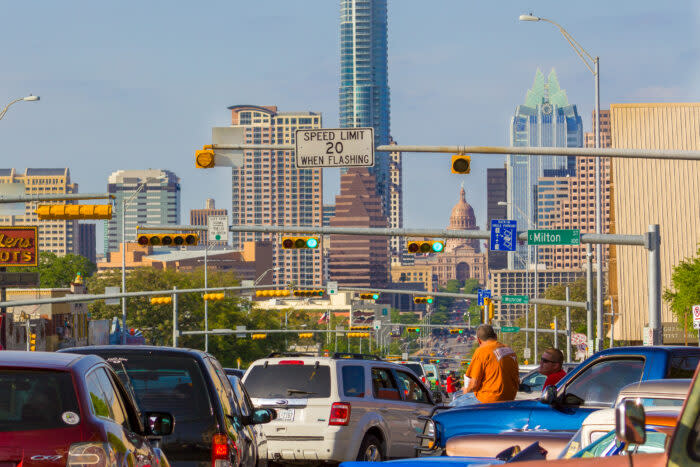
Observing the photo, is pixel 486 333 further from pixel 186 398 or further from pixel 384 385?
pixel 186 398

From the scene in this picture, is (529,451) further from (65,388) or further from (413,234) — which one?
(413,234)

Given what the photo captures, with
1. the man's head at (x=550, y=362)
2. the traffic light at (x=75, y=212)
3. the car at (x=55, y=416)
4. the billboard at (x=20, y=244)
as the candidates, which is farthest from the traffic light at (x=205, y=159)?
the billboard at (x=20, y=244)

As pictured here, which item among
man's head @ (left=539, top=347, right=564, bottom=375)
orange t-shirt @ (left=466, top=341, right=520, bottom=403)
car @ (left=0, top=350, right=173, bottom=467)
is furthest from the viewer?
man's head @ (left=539, top=347, right=564, bottom=375)

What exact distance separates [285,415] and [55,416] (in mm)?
8538

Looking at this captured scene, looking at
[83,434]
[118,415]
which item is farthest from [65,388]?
[118,415]

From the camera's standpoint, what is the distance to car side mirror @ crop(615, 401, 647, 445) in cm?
441

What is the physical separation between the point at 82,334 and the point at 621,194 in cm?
4738

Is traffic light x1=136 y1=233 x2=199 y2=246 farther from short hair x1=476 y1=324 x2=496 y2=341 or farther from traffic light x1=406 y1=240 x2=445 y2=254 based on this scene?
short hair x1=476 y1=324 x2=496 y2=341

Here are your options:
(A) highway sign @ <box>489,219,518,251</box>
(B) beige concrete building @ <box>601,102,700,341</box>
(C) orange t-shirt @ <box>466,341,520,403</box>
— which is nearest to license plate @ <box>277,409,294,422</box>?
(C) orange t-shirt @ <box>466,341,520,403</box>

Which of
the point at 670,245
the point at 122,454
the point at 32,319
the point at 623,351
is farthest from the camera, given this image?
the point at 32,319

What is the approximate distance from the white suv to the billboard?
169ft

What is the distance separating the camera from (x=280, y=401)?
1541 centimetres

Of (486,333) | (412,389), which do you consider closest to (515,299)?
(412,389)

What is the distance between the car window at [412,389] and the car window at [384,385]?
0.19m
